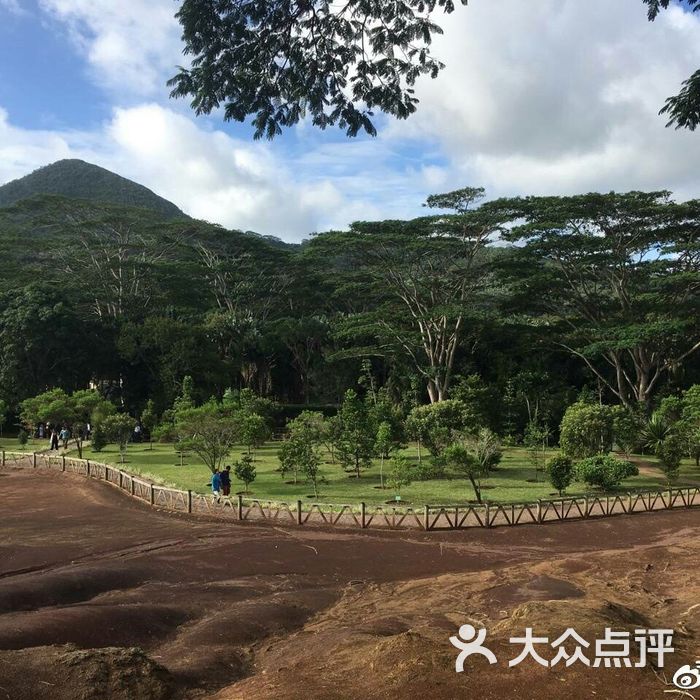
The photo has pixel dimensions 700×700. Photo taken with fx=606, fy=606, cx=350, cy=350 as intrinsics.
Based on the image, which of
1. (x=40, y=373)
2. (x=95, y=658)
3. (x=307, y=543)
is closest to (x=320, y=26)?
(x=95, y=658)

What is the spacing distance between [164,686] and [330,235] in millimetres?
28557

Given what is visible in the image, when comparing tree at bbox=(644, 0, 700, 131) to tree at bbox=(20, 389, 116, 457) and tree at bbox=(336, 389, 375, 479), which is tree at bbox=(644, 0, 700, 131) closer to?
tree at bbox=(336, 389, 375, 479)

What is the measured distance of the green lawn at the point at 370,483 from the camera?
67.2 feet

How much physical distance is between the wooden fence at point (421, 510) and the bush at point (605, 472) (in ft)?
3.19

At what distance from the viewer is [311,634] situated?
30.5ft

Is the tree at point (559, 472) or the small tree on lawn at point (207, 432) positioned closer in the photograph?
the tree at point (559, 472)

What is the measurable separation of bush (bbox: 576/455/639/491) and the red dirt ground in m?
2.25

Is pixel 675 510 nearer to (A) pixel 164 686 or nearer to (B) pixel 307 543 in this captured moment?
(B) pixel 307 543

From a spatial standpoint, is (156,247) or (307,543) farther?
(156,247)

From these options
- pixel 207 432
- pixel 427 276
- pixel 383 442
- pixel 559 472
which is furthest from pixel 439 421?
pixel 427 276

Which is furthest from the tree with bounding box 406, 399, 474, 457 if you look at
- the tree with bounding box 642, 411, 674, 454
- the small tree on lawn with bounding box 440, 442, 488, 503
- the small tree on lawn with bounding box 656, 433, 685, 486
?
the tree with bounding box 642, 411, 674, 454

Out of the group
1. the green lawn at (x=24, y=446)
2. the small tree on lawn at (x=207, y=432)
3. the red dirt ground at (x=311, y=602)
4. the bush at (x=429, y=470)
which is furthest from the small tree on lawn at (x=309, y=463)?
the green lawn at (x=24, y=446)

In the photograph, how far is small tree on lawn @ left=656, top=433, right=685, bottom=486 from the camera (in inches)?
844

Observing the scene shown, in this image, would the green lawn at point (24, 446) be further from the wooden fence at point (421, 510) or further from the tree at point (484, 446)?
the tree at point (484, 446)
